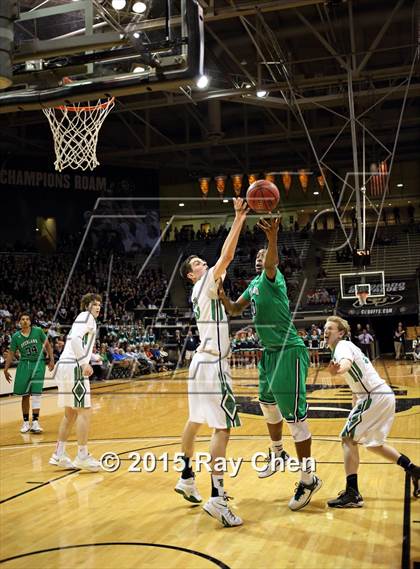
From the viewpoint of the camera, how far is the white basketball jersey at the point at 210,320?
470 centimetres

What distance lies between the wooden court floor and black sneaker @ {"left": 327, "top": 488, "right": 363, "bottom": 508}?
71mm

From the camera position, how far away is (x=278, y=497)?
16.3 ft

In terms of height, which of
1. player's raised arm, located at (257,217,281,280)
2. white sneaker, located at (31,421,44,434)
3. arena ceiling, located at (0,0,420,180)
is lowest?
white sneaker, located at (31,421,44,434)

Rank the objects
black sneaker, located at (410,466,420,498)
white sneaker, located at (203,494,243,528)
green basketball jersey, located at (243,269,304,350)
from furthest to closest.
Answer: green basketball jersey, located at (243,269,304,350) → black sneaker, located at (410,466,420,498) → white sneaker, located at (203,494,243,528)

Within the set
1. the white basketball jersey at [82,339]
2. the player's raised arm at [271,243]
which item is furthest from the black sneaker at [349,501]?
the white basketball jersey at [82,339]

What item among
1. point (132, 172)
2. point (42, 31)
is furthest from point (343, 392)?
point (132, 172)

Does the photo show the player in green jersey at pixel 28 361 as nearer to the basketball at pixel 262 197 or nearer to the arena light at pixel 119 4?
the arena light at pixel 119 4

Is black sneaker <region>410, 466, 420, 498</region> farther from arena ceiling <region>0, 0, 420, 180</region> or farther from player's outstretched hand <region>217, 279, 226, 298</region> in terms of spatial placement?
arena ceiling <region>0, 0, 420, 180</region>

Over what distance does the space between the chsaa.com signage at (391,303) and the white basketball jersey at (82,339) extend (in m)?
18.5

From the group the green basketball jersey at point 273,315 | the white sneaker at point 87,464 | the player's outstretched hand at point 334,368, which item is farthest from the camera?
the white sneaker at point 87,464

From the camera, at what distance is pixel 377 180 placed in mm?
25797

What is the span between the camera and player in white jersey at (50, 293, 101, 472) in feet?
20.0

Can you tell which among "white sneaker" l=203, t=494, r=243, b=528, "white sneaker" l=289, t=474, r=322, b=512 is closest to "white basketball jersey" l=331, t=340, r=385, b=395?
"white sneaker" l=289, t=474, r=322, b=512

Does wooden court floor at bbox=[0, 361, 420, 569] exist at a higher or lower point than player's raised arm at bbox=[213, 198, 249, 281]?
lower
